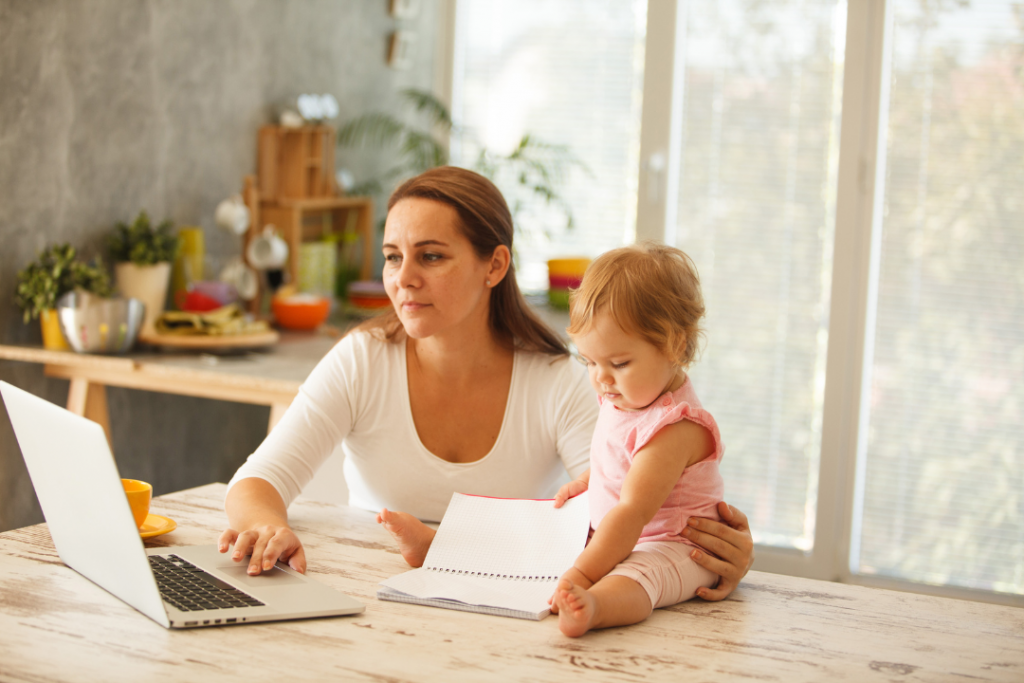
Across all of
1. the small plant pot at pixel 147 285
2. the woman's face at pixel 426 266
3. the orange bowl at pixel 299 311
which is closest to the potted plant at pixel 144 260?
the small plant pot at pixel 147 285

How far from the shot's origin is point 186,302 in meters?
2.61

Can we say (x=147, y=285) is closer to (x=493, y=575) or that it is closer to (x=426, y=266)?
(x=426, y=266)

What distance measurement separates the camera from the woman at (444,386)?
4.97 feet

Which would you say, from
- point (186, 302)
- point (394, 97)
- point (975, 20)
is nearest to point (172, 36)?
point (186, 302)

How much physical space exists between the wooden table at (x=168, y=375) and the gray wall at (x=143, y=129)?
0.13m

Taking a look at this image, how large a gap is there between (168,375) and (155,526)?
1.06m

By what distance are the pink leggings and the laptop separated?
32cm

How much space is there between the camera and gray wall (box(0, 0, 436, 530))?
2.29 m

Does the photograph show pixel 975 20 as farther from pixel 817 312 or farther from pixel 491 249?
pixel 491 249

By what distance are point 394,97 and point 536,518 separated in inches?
114

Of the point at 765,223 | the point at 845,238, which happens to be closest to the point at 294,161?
the point at 765,223

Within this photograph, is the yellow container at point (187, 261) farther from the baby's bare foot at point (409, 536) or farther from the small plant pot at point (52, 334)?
the baby's bare foot at point (409, 536)

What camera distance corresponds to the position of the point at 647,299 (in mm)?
1092

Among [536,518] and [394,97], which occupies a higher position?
[394,97]
